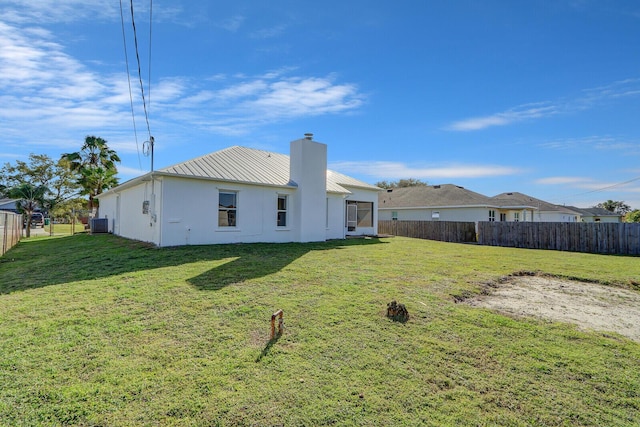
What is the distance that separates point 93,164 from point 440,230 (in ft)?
101

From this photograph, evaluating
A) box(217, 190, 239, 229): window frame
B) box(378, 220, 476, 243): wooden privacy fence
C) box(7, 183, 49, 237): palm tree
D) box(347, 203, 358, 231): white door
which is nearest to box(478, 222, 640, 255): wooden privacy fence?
box(378, 220, 476, 243): wooden privacy fence

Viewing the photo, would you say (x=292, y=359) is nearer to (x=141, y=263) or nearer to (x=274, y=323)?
(x=274, y=323)

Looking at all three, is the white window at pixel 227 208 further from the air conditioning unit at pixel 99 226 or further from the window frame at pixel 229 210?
the air conditioning unit at pixel 99 226

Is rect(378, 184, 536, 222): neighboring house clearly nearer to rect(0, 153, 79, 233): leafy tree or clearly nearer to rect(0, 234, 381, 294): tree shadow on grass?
rect(0, 234, 381, 294): tree shadow on grass

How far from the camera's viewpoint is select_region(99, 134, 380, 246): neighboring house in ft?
38.4

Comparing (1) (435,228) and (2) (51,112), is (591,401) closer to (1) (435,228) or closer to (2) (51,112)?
(2) (51,112)

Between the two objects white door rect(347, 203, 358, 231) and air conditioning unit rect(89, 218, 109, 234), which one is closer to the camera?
white door rect(347, 203, 358, 231)

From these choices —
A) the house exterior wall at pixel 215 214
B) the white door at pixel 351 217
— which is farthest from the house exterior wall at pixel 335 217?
the house exterior wall at pixel 215 214

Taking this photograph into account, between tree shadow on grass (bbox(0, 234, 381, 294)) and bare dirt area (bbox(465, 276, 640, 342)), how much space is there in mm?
5071

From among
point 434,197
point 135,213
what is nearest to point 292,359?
point 135,213

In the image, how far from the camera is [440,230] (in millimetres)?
21469

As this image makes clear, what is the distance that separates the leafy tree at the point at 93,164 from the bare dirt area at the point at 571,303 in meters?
32.0

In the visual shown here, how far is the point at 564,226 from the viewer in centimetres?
1670

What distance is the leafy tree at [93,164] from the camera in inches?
1144
